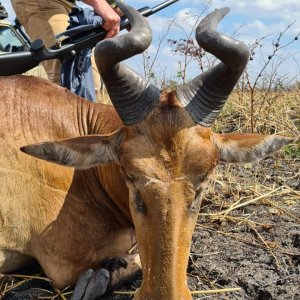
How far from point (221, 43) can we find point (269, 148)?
3.17 feet

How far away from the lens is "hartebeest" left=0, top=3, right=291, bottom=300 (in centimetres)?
378

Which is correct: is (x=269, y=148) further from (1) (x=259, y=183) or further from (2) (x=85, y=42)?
(2) (x=85, y=42)

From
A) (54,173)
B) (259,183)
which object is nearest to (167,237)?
(54,173)

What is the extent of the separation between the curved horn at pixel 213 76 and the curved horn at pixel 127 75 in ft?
0.86

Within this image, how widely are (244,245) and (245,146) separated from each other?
121cm

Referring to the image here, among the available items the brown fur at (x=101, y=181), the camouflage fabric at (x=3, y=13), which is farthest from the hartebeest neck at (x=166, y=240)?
the camouflage fabric at (x=3, y=13)

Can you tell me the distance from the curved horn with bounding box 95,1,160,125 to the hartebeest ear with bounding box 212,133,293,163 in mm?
621

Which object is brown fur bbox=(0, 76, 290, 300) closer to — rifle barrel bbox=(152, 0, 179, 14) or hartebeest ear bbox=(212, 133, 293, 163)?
hartebeest ear bbox=(212, 133, 293, 163)

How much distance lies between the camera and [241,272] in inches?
189

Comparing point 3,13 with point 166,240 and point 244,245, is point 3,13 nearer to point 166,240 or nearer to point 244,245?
point 244,245

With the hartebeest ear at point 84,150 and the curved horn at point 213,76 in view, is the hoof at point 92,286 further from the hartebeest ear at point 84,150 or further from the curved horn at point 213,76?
the curved horn at point 213,76

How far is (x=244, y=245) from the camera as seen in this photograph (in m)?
5.30

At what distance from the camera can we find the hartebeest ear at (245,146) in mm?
4402

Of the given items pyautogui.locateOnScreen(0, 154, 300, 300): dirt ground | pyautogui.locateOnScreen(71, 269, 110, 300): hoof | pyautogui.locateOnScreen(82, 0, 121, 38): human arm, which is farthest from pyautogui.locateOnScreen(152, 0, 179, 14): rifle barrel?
pyautogui.locateOnScreen(71, 269, 110, 300): hoof
